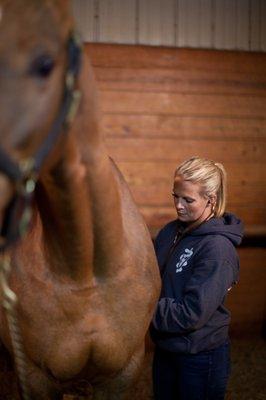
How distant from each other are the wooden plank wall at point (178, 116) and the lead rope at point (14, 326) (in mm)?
2050

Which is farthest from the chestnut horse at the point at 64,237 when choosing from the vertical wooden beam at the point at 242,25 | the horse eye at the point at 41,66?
the vertical wooden beam at the point at 242,25

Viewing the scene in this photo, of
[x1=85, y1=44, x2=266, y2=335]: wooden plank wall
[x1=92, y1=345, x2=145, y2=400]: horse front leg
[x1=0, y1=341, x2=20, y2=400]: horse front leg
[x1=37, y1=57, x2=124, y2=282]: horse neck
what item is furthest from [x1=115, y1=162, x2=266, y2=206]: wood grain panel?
[x1=37, y1=57, x2=124, y2=282]: horse neck

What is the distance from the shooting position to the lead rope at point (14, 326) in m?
1.41

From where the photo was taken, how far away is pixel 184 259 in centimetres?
223

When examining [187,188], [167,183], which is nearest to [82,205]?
[187,188]

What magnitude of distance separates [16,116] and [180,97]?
2.78m

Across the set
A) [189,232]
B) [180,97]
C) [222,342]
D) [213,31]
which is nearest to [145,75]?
[180,97]

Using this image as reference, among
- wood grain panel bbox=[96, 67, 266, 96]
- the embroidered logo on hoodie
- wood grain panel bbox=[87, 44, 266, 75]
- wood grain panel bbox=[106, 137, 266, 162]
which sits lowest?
the embroidered logo on hoodie

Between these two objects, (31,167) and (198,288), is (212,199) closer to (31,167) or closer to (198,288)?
(198,288)

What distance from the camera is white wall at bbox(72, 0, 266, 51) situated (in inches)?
146

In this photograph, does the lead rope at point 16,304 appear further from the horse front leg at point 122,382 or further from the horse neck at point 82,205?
the horse front leg at point 122,382

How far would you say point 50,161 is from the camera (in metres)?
1.35

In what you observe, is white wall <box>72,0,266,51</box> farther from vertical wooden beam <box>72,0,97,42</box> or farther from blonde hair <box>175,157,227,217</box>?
blonde hair <box>175,157,227,217</box>

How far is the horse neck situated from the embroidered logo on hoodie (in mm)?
469
